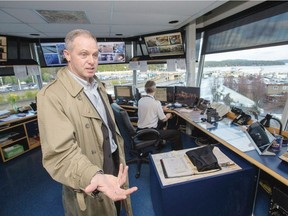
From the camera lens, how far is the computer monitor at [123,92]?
398 cm

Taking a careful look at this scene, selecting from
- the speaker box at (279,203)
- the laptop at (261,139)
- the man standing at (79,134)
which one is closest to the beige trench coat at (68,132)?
the man standing at (79,134)

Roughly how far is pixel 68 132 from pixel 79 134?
0.13 m

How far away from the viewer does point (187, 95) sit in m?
3.32

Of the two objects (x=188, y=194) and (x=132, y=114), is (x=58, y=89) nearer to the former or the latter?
(x=188, y=194)

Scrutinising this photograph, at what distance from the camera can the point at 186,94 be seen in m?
3.34

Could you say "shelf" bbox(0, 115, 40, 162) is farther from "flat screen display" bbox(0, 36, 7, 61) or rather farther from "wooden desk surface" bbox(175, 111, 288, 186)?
"wooden desk surface" bbox(175, 111, 288, 186)

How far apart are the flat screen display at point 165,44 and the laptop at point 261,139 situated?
2.28 metres

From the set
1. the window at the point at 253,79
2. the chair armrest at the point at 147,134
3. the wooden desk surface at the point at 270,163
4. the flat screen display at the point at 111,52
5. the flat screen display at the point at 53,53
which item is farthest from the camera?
the flat screen display at the point at 111,52

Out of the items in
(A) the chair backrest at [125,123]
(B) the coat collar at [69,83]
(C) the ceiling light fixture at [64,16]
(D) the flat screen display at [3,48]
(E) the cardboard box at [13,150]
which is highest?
(C) the ceiling light fixture at [64,16]

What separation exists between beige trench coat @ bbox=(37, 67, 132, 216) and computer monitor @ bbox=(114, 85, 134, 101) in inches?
121

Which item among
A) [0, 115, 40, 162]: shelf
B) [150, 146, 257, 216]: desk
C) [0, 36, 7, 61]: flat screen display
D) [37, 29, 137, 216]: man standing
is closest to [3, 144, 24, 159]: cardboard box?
[0, 115, 40, 162]: shelf

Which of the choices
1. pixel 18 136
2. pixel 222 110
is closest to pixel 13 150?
pixel 18 136

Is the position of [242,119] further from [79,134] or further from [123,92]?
[123,92]

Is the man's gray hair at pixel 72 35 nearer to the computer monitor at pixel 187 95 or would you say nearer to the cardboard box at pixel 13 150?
the computer monitor at pixel 187 95
